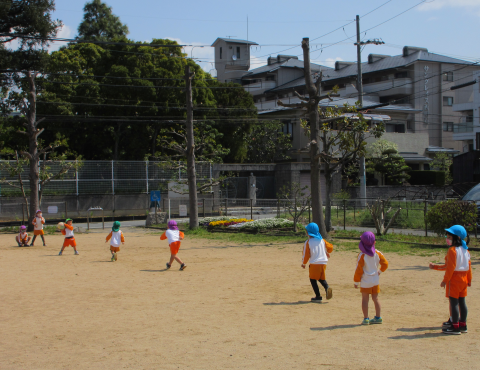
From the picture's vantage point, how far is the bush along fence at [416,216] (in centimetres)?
1580

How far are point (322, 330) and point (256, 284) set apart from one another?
12.7 feet

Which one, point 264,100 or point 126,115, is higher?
point 264,100

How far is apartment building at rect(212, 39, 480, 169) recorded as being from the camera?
1875 inches

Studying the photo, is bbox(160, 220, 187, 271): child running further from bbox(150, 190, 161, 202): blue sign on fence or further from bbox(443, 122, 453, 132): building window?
bbox(443, 122, 453, 132): building window

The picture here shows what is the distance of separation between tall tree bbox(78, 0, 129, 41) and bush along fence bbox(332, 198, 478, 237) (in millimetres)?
30799

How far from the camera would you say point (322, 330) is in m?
6.87

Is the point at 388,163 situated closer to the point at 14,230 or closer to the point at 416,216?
the point at 416,216

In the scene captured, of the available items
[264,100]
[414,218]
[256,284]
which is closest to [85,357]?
[256,284]

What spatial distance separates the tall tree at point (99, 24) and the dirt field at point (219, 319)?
37.8 meters

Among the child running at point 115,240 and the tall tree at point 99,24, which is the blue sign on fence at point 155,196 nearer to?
the child running at point 115,240

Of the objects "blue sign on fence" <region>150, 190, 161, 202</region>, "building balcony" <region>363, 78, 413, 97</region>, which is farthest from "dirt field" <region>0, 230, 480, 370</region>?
"building balcony" <region>363, 78, 413, 97</region>

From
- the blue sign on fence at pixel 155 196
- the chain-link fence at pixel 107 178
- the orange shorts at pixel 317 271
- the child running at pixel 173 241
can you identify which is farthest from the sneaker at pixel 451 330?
the chain-link fence at pixel 107 178

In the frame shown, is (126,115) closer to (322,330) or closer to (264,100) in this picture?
(264,100)

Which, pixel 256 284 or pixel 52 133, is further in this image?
pixel 52 133
